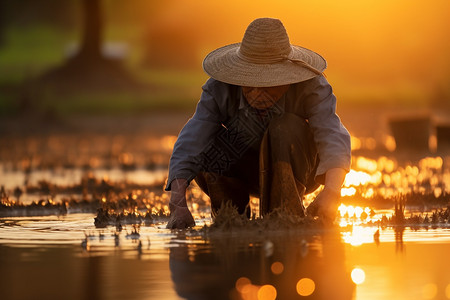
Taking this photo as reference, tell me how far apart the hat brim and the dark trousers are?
11.4 inches

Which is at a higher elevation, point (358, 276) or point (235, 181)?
point (235, 181)

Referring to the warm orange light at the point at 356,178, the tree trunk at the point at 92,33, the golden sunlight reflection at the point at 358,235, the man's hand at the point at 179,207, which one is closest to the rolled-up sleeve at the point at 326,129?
the golden sunlight reflection at the point at 358,235

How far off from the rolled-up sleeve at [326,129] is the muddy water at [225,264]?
47 cm

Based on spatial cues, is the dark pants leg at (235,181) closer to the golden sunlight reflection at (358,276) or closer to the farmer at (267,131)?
the farmer at (267,131)

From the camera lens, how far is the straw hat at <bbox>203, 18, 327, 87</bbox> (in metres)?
6.76

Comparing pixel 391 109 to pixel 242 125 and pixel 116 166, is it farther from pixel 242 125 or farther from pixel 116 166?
pixel 242 125

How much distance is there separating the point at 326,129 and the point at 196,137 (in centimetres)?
94

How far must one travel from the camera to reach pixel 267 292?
461 centimetres

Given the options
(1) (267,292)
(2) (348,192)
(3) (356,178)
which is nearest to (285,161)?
(1) (267,292)

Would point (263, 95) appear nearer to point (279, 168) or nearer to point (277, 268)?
point (279, 168)

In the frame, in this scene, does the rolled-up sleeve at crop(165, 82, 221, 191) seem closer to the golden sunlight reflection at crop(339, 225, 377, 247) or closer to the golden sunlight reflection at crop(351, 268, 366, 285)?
the golden sunlight reflection at crop(339, 225, 377, 247)

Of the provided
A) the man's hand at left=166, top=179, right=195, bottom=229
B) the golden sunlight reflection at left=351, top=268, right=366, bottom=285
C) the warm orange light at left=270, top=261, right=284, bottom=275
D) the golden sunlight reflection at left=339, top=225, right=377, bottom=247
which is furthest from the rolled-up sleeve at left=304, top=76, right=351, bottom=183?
the golden sunlight reflection at left=351, top=268, right=366, bottom=285

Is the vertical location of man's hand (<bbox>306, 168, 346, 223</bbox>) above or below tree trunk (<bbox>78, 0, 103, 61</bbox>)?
below

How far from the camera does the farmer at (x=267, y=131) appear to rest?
6.75 metres
